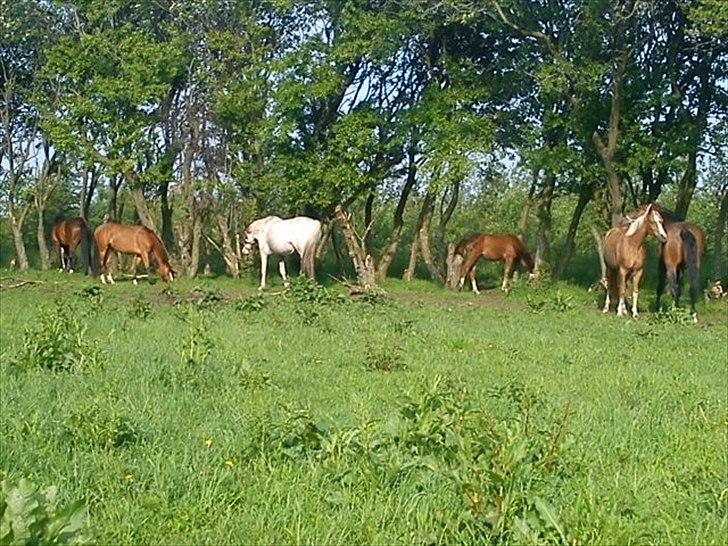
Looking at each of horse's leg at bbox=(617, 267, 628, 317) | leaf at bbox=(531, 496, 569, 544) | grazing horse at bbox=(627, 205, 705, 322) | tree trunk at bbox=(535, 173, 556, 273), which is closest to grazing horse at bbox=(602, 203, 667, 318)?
horse's leg at bbox=(617, 267, 628, 317)

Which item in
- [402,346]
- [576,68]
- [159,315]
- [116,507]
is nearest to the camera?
[116,507]

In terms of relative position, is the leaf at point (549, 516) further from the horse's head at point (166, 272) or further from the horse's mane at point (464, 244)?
the horse's mane at point (464, 244)

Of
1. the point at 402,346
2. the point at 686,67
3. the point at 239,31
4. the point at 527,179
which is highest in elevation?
the point at 239,31

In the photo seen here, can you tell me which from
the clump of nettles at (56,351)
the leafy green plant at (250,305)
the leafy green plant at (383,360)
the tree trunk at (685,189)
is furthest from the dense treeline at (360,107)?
the clump of nettles at (56,351)

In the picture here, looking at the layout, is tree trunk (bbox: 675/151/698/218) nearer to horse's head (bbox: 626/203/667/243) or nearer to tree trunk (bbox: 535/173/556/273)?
tree trunk (bbox: 535/173/556/273)

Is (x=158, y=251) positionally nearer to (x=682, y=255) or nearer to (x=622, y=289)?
(x=622, y=289)

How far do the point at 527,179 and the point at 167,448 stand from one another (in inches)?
1201

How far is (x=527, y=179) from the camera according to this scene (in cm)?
3500

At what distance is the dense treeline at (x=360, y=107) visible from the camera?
912 inches

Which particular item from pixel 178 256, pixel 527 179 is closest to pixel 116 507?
pixel 178 256

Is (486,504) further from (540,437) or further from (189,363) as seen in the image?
A: (189,363)

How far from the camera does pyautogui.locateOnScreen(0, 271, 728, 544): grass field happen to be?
4.34 meters

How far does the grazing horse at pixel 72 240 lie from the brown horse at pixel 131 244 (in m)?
0.82

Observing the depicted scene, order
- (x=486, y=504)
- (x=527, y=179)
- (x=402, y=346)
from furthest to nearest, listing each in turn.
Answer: (x=527, y=179) < (x=402, y=346) < (x=486, y=504)
